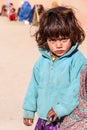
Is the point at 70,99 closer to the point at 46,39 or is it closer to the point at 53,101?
the point at 53,101

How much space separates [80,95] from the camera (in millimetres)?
2965

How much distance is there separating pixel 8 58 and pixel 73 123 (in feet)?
16.7

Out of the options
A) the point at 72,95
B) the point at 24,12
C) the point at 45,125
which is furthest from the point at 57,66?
the point at 24,12

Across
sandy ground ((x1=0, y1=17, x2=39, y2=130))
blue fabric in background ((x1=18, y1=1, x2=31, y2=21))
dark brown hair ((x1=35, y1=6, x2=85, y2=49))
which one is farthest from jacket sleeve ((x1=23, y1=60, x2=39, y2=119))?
blue fabric in background ((x1=18, y1=1, x2=31, y2=21))

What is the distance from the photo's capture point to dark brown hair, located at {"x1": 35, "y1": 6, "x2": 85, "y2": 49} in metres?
3.29

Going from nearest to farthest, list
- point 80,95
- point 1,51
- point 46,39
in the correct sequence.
→ point 80,95 → point 46,39 → point 1,51

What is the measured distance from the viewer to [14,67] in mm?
7441

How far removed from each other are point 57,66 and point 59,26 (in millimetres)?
265

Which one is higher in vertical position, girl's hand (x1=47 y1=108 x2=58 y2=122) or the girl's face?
the girl's face

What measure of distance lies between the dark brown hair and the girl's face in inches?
1.1

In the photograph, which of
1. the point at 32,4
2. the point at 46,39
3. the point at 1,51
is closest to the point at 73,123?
the point at 46,39

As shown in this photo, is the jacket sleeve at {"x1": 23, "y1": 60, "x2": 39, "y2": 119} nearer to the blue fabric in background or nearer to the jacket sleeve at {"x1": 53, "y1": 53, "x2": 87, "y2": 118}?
the jacket sleeve at {"x1": 53, "y1": 53, "x2": 87, "y2": 118}

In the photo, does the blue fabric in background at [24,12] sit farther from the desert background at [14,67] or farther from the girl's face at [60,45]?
the girl's face at [60,45]

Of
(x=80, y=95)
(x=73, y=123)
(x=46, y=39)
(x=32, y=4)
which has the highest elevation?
(x=46, y=39)
